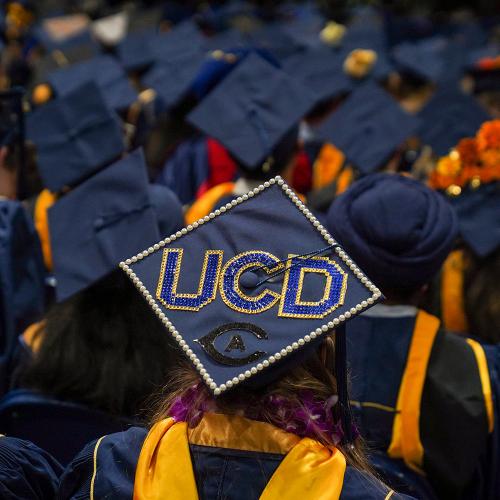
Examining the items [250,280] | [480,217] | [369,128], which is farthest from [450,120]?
[250,280]

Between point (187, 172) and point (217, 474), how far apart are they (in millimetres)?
2969

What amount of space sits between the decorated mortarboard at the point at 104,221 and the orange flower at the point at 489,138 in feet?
4.54

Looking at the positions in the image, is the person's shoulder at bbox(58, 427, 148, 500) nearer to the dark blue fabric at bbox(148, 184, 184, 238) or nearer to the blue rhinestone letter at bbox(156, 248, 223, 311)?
the blue rhinestone letter at bbox(156, 248, 223, 311)

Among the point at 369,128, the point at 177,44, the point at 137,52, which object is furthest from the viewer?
the point at 137,52

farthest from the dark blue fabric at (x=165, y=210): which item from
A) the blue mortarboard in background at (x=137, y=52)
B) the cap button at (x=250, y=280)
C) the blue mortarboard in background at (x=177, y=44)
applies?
the blue mortarboard in background at (x=137, y=52)

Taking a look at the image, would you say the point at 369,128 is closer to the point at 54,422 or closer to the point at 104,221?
the point at 104,221

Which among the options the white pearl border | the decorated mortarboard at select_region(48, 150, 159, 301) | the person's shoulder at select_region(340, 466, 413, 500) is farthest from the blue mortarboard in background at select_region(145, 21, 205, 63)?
the person's shoulder at select_region(340, 466, 413, 500)

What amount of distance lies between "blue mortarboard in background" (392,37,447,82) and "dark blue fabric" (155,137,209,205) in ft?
10.7

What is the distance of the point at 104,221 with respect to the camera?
7.79ft

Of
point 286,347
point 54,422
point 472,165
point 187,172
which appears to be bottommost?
point 187,172

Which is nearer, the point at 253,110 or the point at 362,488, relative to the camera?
the point at 362,488

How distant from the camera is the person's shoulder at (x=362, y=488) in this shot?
126 centimetres

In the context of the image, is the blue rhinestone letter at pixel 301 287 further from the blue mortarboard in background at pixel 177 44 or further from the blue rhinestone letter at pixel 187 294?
the blue mortarboard in background at pixel 177 44

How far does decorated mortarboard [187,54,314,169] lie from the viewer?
344 centimetres
